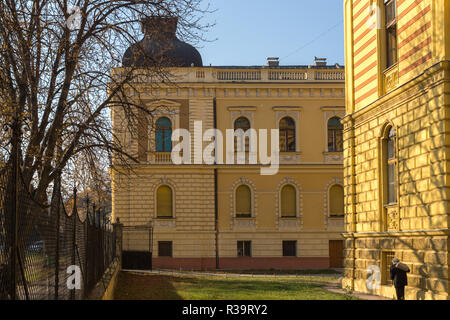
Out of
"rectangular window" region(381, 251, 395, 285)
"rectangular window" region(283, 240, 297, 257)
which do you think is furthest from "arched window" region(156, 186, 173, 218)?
"rectangular window" region(381, 251, 395, 285)

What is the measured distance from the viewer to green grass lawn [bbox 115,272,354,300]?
1838cm

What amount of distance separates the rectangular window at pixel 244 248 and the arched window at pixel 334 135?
7086 millimetres

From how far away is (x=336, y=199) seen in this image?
3769 cm

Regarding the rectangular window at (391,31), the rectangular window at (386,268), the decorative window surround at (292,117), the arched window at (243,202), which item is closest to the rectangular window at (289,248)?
the arched window at (243,202)

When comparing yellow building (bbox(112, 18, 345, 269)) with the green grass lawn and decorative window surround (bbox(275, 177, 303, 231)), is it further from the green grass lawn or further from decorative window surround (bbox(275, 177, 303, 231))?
the green grass lawn

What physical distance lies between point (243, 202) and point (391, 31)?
20033 mm

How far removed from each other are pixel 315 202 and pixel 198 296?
19883mm

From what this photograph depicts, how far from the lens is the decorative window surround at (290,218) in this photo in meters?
37.3

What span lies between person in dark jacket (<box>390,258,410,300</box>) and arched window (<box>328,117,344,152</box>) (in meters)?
22.1

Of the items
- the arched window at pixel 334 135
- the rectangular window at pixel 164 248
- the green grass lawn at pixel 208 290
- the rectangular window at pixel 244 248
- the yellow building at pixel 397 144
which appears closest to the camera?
the yellow building at pixel 397 144

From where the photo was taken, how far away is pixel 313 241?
37.2m

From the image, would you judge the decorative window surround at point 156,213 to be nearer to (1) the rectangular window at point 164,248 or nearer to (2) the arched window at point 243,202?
(1) the rectangular window at point 164,248

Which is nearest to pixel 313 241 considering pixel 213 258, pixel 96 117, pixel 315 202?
pixel 315 202
